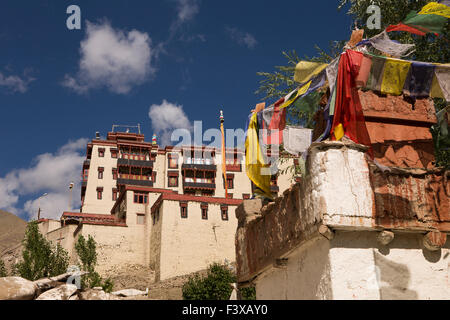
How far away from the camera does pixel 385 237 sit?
704cm

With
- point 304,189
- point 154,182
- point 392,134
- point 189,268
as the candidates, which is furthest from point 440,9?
point 154,182

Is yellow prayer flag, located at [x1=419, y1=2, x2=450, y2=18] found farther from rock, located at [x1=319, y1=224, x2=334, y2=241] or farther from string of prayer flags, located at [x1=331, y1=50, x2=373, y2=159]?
rock, located at [x1=319, y1=224, x2=334, y2=241]

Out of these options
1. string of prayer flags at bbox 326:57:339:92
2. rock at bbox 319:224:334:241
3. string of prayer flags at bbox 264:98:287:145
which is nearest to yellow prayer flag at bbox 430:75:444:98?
string of prayer flags at bbox 326:57:339:92

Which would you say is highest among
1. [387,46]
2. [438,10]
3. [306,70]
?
[438,10]

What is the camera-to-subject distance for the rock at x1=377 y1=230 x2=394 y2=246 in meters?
7.03

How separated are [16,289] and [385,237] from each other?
742cm

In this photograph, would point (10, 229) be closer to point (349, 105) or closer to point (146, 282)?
point (146, 282)

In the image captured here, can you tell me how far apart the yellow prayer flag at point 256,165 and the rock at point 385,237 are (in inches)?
143

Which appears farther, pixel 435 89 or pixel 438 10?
pixel 438 10

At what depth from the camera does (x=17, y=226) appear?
118750 mm

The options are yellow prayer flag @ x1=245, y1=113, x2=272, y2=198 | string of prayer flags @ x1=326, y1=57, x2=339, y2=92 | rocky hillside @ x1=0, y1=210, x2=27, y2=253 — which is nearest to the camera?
string of prayer flags @ x1=326, y1=57, x2=339, y2=92

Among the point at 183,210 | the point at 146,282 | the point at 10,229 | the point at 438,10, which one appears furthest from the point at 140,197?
the point at 10,229

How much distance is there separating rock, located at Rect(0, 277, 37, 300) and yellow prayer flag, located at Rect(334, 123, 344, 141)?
7004 mm

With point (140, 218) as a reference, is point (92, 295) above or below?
below
